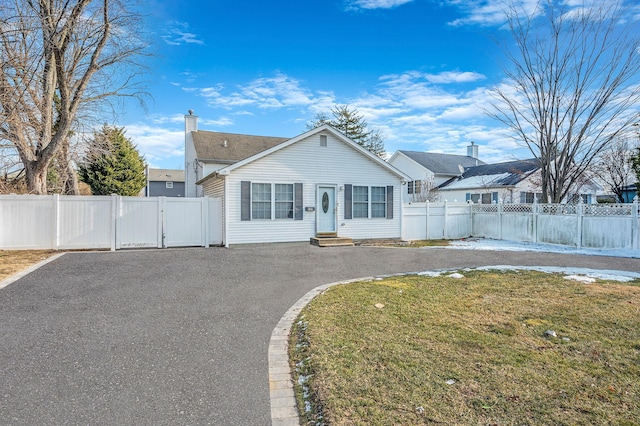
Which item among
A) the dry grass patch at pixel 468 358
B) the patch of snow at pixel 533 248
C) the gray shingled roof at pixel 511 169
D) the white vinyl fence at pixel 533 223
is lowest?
the dry grass patch at pixel 468 358

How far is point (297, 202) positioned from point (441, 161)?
19887mm

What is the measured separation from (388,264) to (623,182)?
19.7 metres

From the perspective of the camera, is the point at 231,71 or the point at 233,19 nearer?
the point at 233,19

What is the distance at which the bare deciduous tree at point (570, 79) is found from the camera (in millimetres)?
14102

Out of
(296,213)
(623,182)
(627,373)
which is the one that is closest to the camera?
(627,373)

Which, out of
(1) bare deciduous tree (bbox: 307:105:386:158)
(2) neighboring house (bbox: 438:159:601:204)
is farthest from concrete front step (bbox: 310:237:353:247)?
(1) bare deciduous tree (bbox: 307:105:386:158)

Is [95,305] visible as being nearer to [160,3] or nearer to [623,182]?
[160,3]

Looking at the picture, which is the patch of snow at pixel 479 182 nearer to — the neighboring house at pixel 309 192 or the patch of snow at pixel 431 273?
the neighboring house at pixel 309 192

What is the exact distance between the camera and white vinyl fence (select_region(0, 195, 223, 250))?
1112 centimetres

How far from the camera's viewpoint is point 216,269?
884cm

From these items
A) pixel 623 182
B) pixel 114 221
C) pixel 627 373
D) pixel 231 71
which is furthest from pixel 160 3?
pixel 623 182

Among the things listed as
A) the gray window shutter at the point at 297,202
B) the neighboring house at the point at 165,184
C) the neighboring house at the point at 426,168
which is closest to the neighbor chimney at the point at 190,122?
the gray window shutter at the point at 297,202

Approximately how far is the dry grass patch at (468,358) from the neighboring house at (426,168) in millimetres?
22559

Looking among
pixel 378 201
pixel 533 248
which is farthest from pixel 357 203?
pixel 533 248
